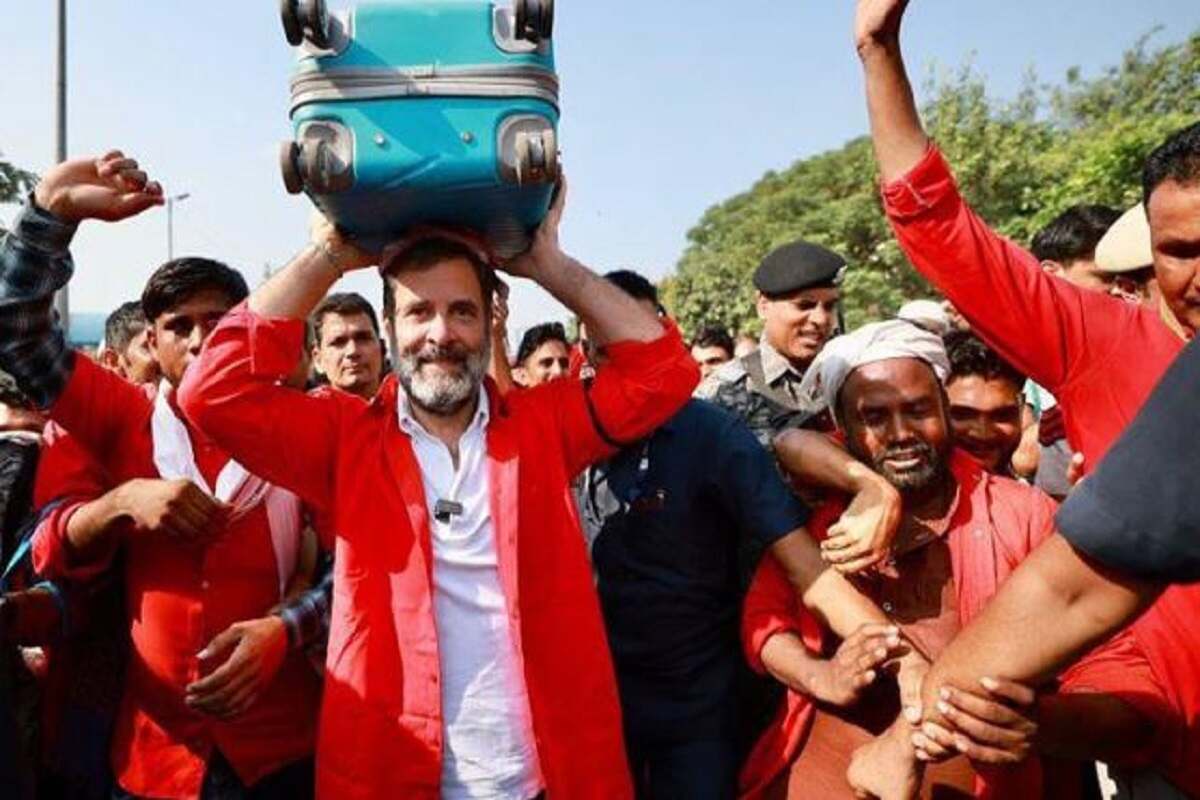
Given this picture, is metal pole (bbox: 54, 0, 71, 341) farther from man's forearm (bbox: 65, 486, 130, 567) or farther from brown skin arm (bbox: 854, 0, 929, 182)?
brown skin arm (bbox: 854, 0, 929, 182)

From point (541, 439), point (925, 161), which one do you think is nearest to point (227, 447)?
point (541, 439)

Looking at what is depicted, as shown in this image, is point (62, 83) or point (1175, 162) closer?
point (1175, 162)

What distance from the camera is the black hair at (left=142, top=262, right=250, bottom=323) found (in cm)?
292

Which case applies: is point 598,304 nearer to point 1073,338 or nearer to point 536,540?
point 536,540

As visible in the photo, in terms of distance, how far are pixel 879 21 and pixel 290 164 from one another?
4.02ft

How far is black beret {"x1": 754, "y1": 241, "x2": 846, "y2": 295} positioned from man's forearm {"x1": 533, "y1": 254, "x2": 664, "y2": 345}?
255 cm

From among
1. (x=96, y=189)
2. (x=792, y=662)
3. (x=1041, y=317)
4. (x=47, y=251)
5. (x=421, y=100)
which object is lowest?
(x=792, y=662)

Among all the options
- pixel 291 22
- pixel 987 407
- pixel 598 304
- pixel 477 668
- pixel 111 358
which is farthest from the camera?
pixel 111 358

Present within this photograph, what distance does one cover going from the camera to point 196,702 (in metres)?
2.24

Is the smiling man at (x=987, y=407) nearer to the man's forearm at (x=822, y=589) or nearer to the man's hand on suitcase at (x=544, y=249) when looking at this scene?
the man's forearm at (x=822, y=589)

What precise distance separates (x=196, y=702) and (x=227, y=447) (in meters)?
0.54

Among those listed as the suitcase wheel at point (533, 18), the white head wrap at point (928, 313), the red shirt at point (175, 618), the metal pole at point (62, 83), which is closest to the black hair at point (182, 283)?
the red shirt at point (175, 618)

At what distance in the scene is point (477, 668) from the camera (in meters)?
2.30

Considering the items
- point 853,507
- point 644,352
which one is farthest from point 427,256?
point 853,507
